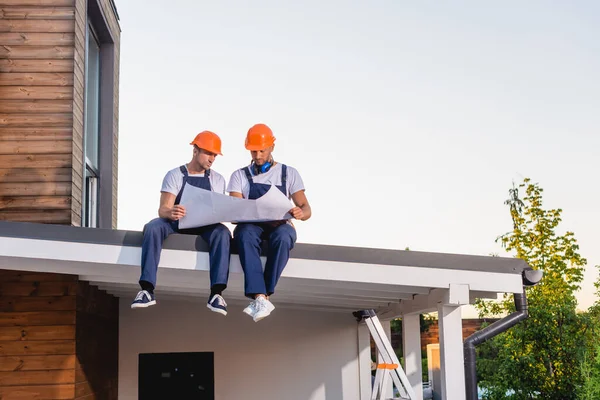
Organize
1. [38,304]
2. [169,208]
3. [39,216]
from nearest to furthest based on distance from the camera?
[169,208] → [38,304] → [39,216]

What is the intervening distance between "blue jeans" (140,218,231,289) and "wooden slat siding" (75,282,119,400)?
1.69 metres

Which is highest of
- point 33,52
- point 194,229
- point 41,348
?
point 33,52

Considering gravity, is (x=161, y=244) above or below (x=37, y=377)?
above

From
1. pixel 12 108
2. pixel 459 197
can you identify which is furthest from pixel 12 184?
pixel 459 197

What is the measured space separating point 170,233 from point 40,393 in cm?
199

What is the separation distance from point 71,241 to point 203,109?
997 cm

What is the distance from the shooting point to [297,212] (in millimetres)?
5355

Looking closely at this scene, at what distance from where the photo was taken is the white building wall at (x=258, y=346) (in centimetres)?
910

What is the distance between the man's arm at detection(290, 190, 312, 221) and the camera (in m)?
5.36

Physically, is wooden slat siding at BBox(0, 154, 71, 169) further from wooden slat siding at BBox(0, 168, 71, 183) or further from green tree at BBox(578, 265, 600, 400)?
green tree at BBox(578, 265, 600, 400)

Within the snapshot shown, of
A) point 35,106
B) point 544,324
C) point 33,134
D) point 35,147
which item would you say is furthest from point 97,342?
point 544,324

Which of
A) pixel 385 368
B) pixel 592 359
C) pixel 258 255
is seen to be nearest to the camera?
pixel 258 255

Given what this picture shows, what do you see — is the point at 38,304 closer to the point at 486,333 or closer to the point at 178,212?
the point at 178,212

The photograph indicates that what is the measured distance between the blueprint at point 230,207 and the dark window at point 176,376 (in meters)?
4.18
